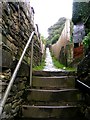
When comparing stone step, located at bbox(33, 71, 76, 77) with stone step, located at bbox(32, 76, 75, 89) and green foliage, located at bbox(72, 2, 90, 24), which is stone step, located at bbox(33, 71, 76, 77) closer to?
stone step, located at bbox(32, 76, 75, 89)

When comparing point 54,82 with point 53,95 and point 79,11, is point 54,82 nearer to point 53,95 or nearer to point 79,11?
point 53,95

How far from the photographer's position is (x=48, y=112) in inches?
148

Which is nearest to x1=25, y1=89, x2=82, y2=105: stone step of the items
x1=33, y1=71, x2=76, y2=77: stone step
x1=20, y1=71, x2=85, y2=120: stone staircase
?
x1=20, y1=71, x2=85, y2=120: stone staircase

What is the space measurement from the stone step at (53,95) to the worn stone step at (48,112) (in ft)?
1.30

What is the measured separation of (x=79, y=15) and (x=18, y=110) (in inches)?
327

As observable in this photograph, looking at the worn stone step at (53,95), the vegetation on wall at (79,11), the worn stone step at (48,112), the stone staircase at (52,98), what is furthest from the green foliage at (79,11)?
the worn stone step at (48,112)

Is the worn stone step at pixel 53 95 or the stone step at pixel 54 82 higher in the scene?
the stone step at pixel 54 82

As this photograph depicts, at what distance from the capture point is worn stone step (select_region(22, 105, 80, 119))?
3.74m

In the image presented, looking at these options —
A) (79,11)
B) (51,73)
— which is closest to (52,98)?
(51,73)

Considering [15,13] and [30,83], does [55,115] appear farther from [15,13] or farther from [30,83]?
[15,13]

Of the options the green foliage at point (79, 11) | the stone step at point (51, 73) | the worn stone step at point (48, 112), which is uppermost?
the green foliage at point (79, 11)

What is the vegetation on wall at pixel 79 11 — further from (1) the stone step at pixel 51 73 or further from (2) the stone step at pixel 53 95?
(2) the stone step at pixel 53 95

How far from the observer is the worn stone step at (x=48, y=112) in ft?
12.3

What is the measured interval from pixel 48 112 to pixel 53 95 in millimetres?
498
